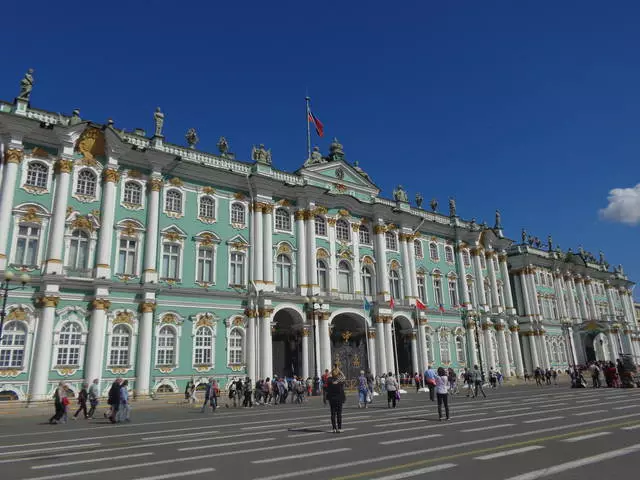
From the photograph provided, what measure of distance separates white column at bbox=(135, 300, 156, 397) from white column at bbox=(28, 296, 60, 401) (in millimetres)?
4774

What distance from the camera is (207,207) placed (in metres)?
35.4

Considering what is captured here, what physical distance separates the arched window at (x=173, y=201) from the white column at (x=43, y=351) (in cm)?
929

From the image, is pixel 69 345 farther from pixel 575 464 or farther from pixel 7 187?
pixel 575 464

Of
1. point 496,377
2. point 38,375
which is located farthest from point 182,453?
point 496,377

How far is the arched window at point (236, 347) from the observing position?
33562mm

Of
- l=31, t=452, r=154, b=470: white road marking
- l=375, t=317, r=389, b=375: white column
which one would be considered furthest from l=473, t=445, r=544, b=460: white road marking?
l=375, t=317, r=389, b=375: white column

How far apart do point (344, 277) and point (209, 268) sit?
40.3 feet

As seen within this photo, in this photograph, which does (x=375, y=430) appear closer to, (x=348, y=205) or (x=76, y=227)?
(x=76, y=227)

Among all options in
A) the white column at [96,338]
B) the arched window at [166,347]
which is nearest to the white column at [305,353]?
the arched window at [166,347]

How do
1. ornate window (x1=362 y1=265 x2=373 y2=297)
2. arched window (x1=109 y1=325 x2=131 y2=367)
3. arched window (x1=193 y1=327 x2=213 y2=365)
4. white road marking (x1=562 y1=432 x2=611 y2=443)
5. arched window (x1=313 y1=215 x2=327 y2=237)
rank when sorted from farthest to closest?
1. ornate window (x1=362 y1=265 x2=373 y2=297)
2. arched window (x1=313 y1=215 x2=327 y2=237)
3. arched window (x1=193 y1=327 x2=213 y2=365)
4. arched window (x1=109 y1=325 x2=131 y2=367)
5. white road marking (x1=562 y1=432 x2=611 y2=443)

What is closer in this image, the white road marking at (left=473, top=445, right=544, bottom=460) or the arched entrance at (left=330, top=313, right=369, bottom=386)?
the white road marking at (left=473, top=445, right=544, bottom=460)

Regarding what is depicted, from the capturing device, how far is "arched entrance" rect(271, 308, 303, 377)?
37.5 meters

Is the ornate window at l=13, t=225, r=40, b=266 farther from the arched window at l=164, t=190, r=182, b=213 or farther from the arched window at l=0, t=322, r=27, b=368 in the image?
the arched window at l=164, t=190, r=182, b=213

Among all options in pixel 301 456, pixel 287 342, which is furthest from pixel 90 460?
pixel 287 342
